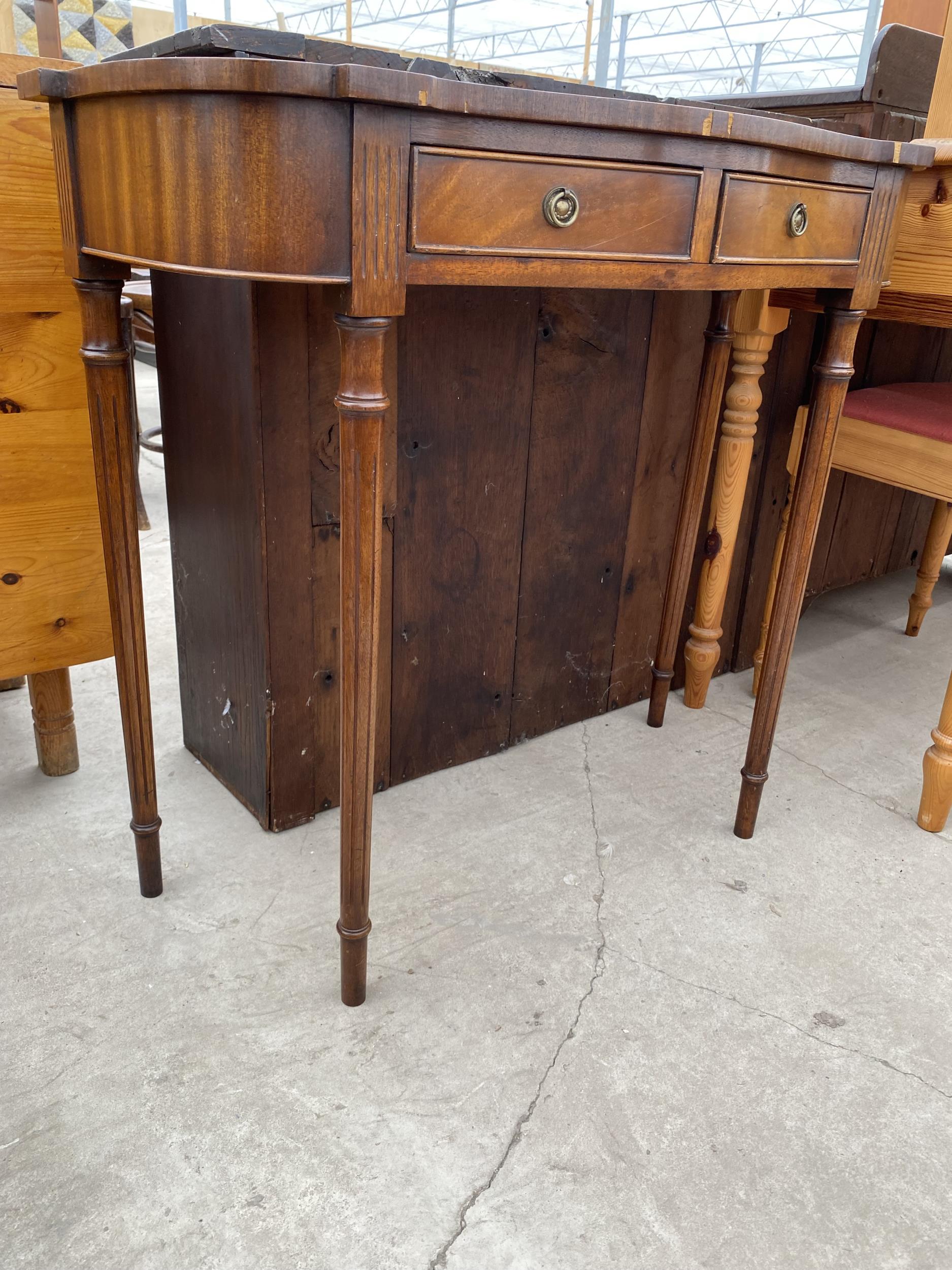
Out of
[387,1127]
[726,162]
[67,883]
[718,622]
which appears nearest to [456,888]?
[387,1127]

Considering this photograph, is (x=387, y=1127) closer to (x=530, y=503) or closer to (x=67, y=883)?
(x=67, y=883)

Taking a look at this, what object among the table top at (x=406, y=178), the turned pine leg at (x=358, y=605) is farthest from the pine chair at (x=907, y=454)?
the turned pine leg at (x=358, y=605)

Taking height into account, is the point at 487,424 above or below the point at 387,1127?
above

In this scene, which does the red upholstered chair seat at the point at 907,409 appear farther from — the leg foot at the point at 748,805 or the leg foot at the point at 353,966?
the leg foot at the point at 353,966

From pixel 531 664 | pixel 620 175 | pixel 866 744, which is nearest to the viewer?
pixel 620 175

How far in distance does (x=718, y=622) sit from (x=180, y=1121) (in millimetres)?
1279

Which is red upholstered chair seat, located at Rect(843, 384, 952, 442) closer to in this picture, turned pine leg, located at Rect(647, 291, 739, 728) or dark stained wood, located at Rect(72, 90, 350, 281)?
turned pine leg, located at Rect(647, 291, 739, 728)

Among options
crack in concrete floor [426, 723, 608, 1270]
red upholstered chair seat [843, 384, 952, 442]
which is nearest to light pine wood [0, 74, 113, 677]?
crack in concrete floor [426, 723, 608, 1270]

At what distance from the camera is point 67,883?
1.26 meters

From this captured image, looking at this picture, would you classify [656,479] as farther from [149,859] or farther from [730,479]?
[149,859]

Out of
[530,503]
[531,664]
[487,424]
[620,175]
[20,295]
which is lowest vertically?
[531,664]

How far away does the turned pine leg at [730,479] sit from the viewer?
1.54 m

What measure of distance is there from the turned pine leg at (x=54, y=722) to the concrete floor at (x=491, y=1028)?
29 mm

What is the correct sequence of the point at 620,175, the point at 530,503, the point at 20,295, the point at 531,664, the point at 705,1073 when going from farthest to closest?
the point at 531,664 → the point at 530,503 → the point at 20,295 → the point at 705,1073 → the point at 620,175
